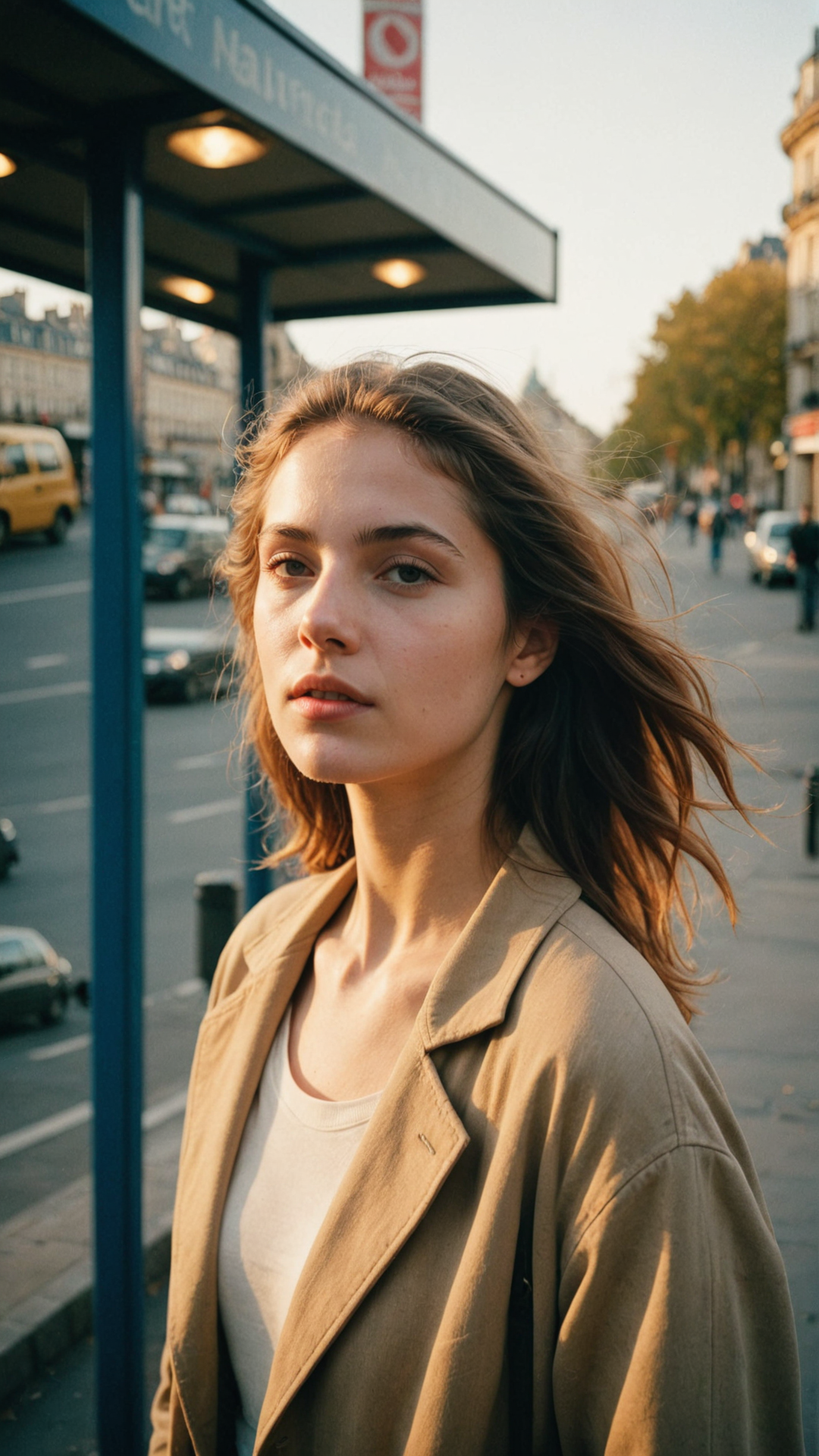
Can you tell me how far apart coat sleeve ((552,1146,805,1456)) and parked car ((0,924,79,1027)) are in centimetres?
455

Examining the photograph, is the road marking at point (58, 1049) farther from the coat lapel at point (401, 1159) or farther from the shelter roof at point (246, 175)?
the coat lapel at point (401, 1159)

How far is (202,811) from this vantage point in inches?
480

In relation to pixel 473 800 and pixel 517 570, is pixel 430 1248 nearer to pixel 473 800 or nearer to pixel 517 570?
pixel 473 800

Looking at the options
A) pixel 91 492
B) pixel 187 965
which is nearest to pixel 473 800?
pixel 91 492

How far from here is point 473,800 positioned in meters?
1.65

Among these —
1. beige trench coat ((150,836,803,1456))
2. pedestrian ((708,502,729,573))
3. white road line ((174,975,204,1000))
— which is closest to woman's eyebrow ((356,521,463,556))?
beige trench coat ((150,836,803,1456))

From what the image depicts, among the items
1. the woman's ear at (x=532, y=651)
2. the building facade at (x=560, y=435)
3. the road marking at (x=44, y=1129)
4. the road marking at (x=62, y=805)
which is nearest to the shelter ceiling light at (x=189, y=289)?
the building facade at (x=560, y=435)

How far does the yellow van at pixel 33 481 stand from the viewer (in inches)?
123

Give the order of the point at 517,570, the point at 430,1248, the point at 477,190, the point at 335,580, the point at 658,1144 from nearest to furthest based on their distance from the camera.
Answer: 1. the point at 658,1144
2. the point at 430,1248
3. the point at 335,580
4. the point at 517,570
5. the point at 477,190

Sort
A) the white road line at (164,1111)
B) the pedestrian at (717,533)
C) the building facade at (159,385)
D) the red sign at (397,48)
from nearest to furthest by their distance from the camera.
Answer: the building facade at (159,385) < the red sign at (397,48) < the white road line at (164,1111) < the pedestrian at (717,533)

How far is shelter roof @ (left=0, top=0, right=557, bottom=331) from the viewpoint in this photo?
7.04 feet

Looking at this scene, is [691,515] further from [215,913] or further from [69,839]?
[215,913]

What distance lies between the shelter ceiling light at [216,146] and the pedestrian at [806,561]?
19.8 m

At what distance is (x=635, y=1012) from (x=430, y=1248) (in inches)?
14.3
